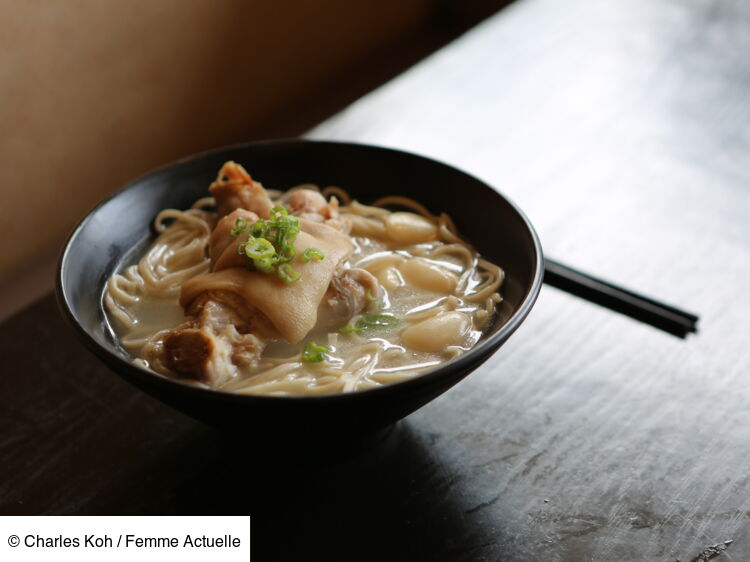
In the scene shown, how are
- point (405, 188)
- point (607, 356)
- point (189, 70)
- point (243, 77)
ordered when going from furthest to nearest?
Result: point (243, 77), point (189, 70), point (405, 188), point (607, 356)

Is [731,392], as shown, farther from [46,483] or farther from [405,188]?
[46,483]

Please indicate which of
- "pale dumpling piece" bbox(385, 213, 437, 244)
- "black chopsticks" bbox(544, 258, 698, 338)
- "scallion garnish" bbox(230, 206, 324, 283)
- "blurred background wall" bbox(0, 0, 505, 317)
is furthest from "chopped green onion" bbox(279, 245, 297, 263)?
"blurred background wall" bbox(0, 0, 505, 317)

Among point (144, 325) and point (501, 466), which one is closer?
point (501, 466)

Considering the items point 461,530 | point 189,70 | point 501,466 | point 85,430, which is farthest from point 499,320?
point 189,70

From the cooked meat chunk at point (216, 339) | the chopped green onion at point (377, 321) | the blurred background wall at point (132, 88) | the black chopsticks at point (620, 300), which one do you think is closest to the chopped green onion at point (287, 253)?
the cooked meat chunk at point (216, 339)

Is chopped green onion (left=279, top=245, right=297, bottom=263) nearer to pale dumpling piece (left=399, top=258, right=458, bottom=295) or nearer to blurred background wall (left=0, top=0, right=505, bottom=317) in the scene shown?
pale dumpling piece (left=399, top=258, right=458, bottom=295)

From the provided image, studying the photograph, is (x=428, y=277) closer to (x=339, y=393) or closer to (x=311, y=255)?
(x=311, y=255)
